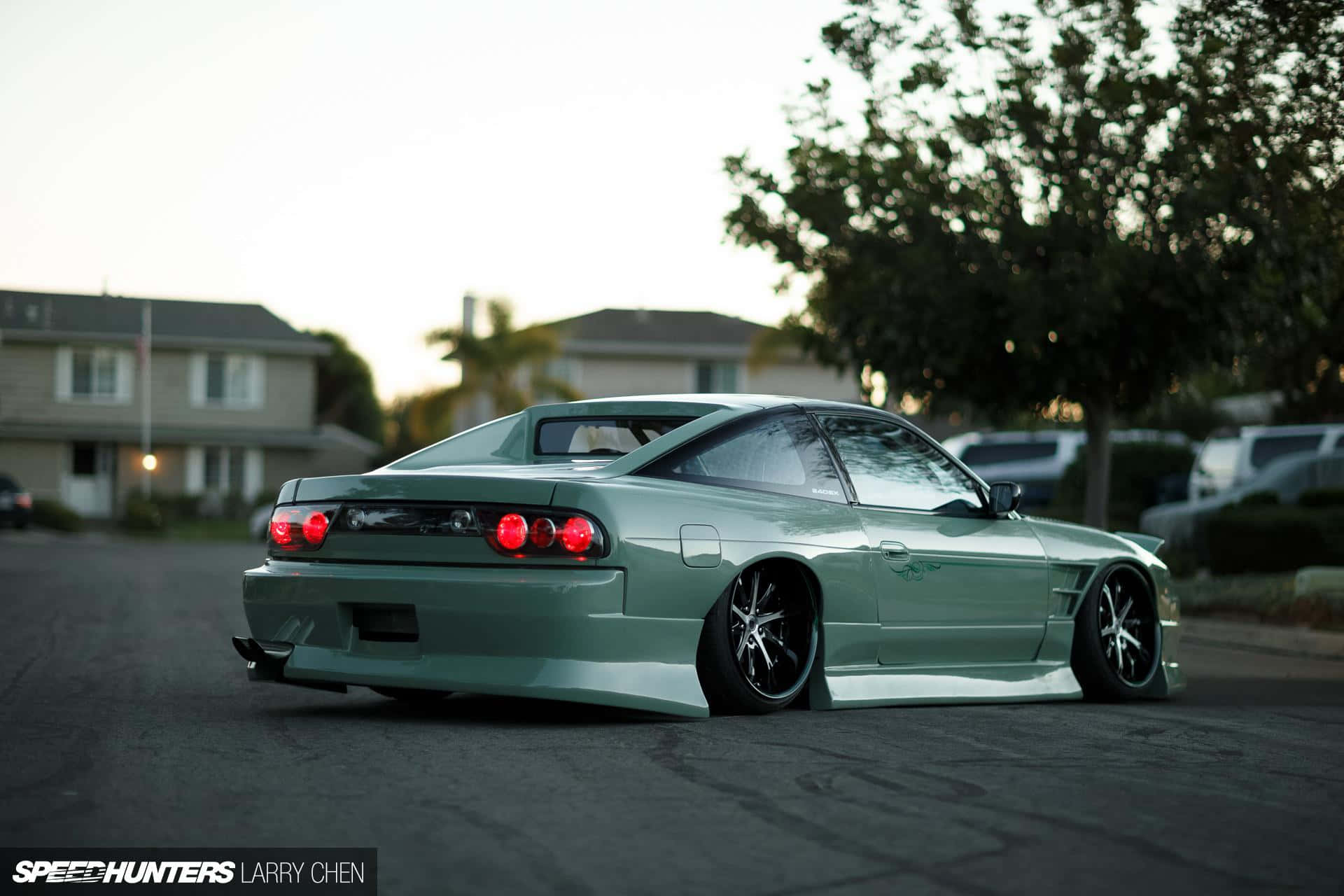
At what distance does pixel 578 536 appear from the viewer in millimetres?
5918

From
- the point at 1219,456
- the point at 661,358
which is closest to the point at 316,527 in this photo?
the point at 1219,456

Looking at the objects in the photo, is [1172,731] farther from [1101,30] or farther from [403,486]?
[1101,30]

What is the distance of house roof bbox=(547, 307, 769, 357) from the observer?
50.0 meters

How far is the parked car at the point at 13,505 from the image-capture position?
38312 millimetres

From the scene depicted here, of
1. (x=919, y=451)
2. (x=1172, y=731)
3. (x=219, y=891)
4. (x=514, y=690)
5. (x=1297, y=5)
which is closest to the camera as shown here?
(x=219, y=891)

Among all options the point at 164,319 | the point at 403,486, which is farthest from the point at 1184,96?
the point at 164,319

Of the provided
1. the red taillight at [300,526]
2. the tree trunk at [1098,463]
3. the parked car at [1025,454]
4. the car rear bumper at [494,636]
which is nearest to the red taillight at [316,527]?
the red taillight at [300,526]

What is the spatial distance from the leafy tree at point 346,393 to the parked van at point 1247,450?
53660mm

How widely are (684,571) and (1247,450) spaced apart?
70.9 ft

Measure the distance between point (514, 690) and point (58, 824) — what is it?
192cm

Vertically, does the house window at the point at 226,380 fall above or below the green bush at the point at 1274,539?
above

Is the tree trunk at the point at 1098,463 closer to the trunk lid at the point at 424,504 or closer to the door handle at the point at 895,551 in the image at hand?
the door handle at the point at 895,551

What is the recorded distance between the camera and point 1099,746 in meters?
5.98

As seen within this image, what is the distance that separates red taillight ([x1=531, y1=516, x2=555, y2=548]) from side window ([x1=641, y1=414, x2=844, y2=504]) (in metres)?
0.56
